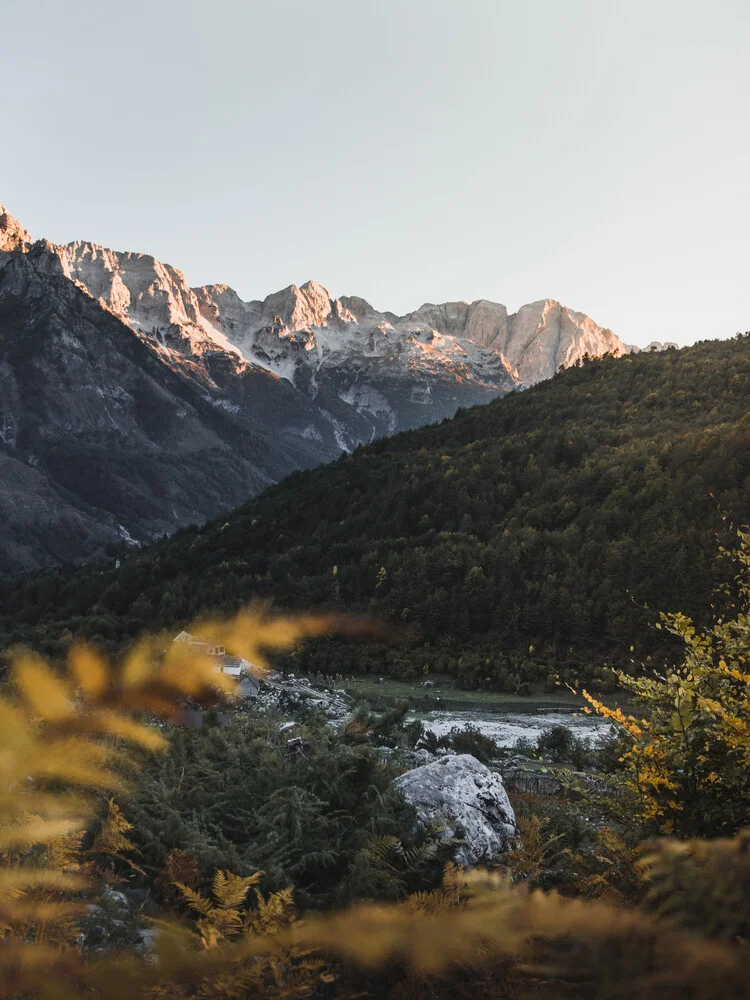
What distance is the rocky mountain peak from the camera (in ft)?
500

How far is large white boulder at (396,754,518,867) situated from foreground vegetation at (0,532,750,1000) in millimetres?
224

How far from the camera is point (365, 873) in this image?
4.83m

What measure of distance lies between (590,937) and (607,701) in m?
19.7

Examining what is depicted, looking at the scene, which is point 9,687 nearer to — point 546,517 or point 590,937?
point 590,937

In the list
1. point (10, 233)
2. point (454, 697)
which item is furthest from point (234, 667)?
point (10, 233)

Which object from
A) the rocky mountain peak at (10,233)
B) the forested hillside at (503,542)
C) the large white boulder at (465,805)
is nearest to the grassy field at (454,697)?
the forested hillside at (503,542)

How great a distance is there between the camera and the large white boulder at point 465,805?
20.0 feet

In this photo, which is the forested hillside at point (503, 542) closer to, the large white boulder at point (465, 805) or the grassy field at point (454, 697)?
the grassy field at point (454, 697)

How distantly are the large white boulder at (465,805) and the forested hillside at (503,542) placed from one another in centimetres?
1600

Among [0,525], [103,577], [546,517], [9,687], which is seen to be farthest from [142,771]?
[0,525]

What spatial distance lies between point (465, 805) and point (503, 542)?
24.4m

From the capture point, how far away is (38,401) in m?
134

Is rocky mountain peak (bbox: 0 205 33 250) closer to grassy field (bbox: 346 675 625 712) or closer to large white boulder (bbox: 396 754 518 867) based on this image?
grassy field (bbox: 346 675 625 712)

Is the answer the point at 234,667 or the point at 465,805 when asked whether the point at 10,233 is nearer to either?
the point at 234,667
